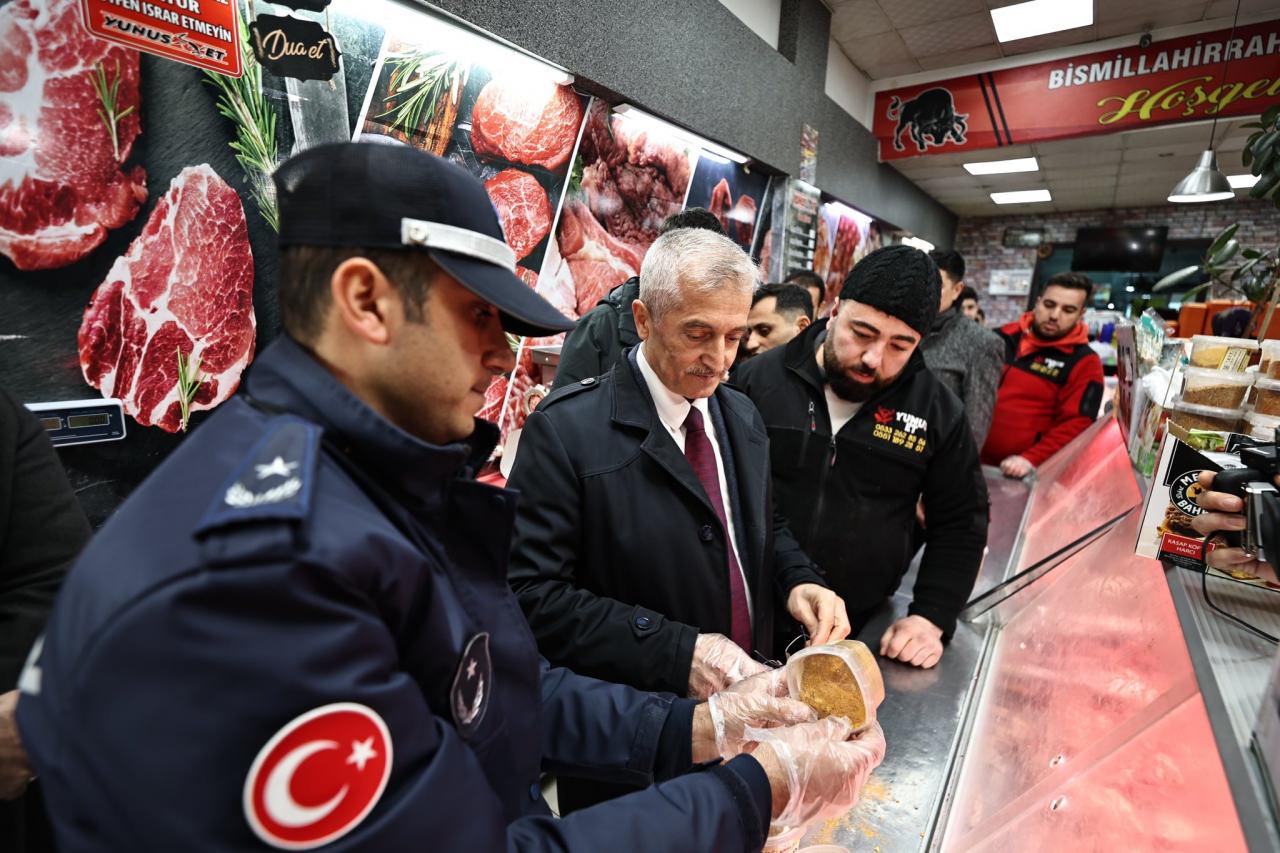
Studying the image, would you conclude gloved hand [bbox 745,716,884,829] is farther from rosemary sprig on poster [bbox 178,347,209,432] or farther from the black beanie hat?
rosemary sprig on poster [bbox 178,347,209,432]

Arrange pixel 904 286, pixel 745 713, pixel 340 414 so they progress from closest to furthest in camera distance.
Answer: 1. pixel 340 414
2. pixel 745 713
3. pixel 904 286

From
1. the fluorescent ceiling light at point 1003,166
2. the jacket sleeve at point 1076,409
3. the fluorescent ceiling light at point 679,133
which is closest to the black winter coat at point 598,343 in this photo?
the fluorescent ceiling light at point 679,133

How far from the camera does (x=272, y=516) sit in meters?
0.46

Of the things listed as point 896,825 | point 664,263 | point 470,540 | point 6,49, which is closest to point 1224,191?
point 664,263

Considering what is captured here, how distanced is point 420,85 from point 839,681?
9.33 feet

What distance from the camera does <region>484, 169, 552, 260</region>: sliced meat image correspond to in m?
3.19

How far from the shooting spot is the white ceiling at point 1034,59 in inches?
208

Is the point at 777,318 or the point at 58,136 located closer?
the point at 58,136

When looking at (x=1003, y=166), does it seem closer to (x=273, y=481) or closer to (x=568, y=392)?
(x=568, y=392)

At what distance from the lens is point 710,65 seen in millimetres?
4258

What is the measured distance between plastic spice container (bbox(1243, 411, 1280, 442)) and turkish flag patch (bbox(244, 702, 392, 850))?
5.74 ft

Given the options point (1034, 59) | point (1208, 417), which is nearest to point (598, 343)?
point (1208, 417)

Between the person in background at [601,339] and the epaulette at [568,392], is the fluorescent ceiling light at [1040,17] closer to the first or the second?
the person in background at [601,339]

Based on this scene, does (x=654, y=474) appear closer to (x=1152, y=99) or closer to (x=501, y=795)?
(x=501, y=795)
